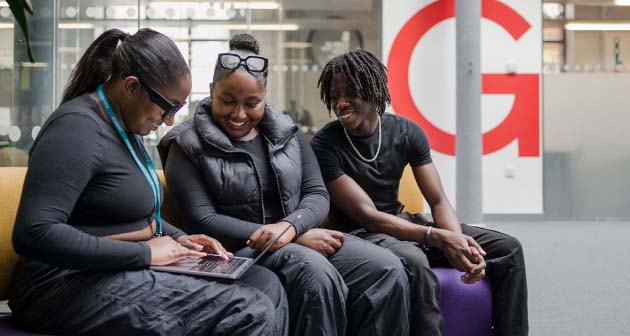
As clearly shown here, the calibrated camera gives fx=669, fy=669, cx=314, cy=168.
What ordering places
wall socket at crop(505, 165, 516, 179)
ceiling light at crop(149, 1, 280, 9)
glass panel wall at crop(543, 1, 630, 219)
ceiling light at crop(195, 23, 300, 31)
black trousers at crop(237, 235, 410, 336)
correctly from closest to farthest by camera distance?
black trousers at crop(237, 235, 410, 336)
ceiling light at crop(149, 1, 280, 9)
ceiling light at crop(195, 23, 300, 31)
wall socket at crop(505, 165, 516, 179)
glass panel wall at crop(543, 1, 630, 219)

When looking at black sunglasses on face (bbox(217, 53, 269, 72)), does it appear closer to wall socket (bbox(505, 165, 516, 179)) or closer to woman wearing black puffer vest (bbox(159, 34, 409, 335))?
woman wearing black puffer vest (bbox(159, 34, 409, 335))

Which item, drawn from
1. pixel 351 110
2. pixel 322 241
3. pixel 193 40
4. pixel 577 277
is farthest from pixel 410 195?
pixel 193 40

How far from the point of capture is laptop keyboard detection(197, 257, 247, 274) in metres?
1.86

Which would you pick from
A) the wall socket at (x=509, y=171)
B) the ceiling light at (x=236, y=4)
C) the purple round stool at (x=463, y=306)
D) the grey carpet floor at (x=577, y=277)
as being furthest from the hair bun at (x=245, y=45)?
the wall socket at (x=509, y=171)

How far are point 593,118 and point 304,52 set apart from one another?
390 centimetres

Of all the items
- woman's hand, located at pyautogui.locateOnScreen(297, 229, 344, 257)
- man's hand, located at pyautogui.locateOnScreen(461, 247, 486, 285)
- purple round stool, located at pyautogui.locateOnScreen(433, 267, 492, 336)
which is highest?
woman's hand, located at pyautogui.locateOnScreen(297, 229, 344, 257)

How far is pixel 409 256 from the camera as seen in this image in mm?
2385

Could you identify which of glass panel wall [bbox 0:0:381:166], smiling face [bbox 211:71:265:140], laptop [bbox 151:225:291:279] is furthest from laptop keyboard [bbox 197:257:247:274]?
glass panel wall [bbox 0:0:381:166]

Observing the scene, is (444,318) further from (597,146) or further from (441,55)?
(597,146)

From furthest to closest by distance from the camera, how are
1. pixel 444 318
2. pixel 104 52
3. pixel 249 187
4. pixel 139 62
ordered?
pixel 444 318 → pixel 249 187 → pixel 104 52 → pixel 139 62

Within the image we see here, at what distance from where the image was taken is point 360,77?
2840mm

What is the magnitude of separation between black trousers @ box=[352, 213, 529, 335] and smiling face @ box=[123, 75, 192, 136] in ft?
3.29

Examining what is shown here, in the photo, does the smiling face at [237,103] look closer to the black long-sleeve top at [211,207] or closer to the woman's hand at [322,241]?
the black long-sleeve top at [211,207]

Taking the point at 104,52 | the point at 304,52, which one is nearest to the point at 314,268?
the point at 104,52
